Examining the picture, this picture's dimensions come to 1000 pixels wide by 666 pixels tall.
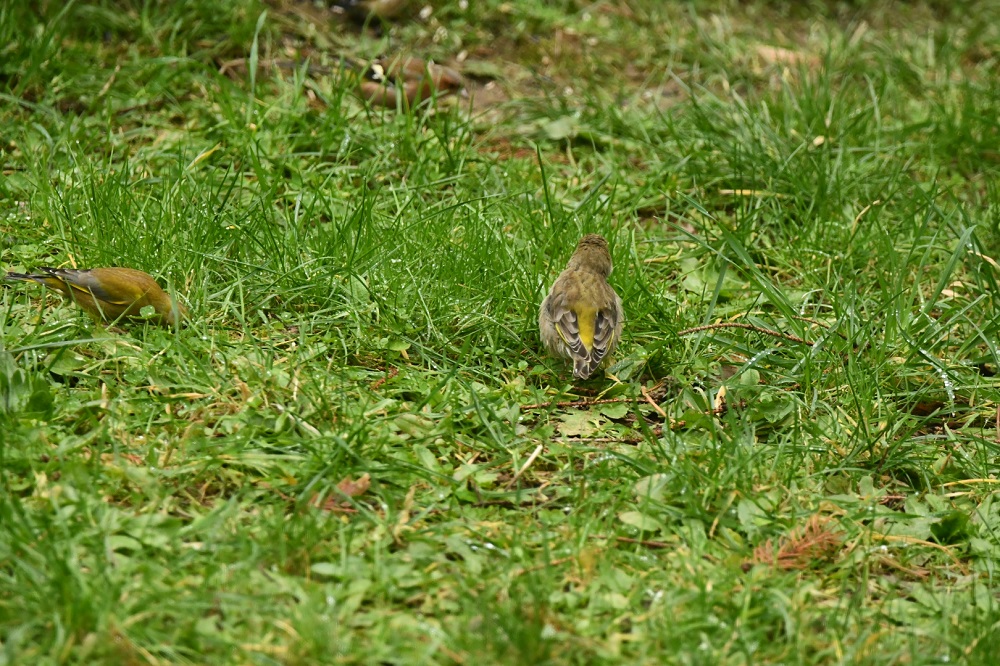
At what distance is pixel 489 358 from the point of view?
5.59m

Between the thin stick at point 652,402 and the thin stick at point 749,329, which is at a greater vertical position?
the thin stick at point 749,329

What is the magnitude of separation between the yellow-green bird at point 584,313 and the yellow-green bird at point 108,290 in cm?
180

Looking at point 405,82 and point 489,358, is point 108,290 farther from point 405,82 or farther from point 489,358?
point 405,82

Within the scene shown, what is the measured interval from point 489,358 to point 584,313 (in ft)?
1.80

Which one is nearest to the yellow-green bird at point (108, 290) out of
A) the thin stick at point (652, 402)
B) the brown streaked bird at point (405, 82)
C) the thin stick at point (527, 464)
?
the thin stick at point (527, 464)

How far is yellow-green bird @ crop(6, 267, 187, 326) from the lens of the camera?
4.98 m

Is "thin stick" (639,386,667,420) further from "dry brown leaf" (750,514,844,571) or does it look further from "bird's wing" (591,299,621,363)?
"dry brown leaf" (750,514,844,571)

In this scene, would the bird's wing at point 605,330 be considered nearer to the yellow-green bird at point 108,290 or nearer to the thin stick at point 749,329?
the thin stick at point 749,329

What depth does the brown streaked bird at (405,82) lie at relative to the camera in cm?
751

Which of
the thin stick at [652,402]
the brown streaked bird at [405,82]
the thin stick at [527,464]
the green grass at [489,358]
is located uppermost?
the brown streaked bird at [405,82]

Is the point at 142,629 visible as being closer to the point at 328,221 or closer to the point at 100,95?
the point at 328,221

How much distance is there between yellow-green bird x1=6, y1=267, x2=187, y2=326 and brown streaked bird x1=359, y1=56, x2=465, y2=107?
2712mm

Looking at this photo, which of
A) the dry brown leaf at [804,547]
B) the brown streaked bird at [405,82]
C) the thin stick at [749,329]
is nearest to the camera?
the dry brown leaf at [804,547]

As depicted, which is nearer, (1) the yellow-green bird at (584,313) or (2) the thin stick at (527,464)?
(2) the thin stick at (527,464)
